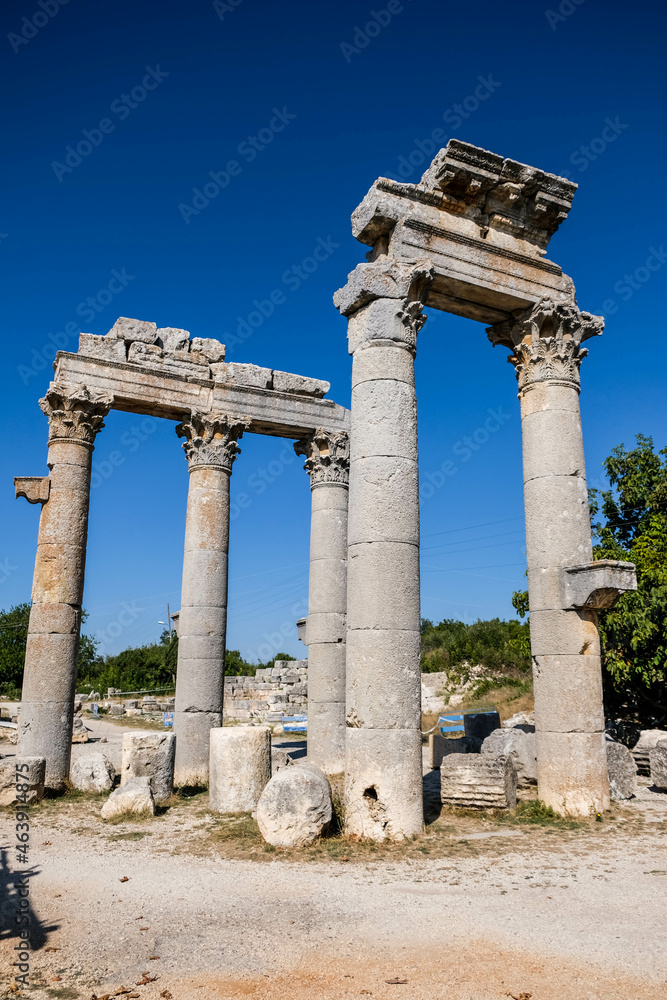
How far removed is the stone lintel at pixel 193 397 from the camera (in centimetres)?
1401

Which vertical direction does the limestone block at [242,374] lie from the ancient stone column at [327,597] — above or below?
above

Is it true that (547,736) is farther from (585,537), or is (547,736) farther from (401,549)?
(401,549)

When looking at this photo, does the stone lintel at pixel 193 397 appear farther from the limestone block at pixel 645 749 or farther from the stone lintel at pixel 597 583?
the limestone block at pixel 645 749

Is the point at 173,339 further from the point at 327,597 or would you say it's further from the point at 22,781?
the point at 22,781

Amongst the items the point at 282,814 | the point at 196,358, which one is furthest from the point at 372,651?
the point at 196,358

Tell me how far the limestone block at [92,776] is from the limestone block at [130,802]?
1.95 m

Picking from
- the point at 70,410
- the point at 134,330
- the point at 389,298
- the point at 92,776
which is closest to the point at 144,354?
the point at 134,330

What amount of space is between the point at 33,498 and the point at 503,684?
2274cm

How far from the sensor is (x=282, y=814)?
8.36m

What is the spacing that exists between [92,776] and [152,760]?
1.61 metres

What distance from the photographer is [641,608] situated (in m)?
Result: 13.9

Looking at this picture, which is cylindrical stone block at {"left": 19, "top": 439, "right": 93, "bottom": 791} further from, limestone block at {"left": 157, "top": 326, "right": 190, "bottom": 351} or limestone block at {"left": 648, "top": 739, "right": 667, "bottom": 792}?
limestone block at {"left": 648, "top": 739, "right": 667, "bottom": 792}

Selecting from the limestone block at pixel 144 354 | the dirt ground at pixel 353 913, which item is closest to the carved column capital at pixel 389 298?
the limestone block at pixel 144 354

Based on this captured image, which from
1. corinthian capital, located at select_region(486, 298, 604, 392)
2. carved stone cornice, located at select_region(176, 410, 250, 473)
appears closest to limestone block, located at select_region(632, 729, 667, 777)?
corinthian capital, located at select_region(486, 298, 604, 392)
